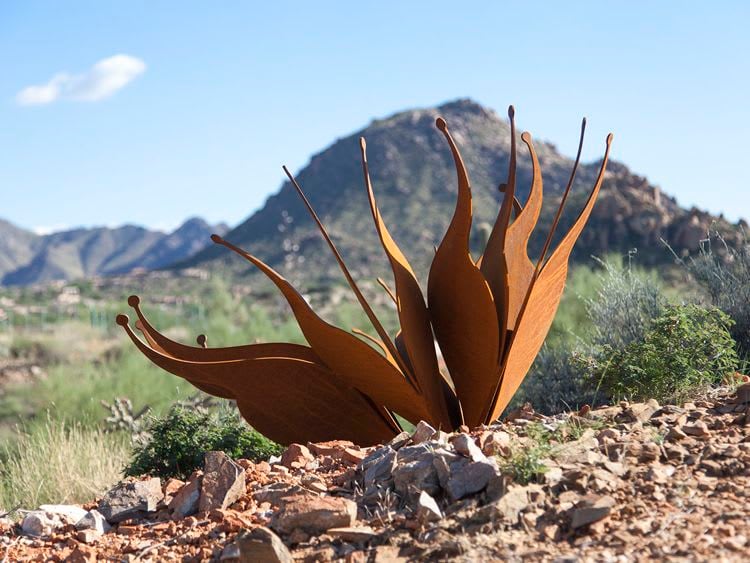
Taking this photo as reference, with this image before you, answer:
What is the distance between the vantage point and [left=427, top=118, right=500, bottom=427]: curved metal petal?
5.32 meters

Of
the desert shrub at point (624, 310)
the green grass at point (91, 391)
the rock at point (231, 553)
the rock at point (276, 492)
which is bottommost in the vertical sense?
the green grass at point (91, 391)

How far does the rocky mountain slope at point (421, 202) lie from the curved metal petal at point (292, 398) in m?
24.7

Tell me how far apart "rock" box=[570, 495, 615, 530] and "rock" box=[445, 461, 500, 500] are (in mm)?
401

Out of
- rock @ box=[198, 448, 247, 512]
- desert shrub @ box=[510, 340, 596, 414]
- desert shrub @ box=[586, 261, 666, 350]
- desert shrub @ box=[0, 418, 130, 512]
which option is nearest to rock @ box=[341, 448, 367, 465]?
rock @ box=[198, 448, 247, 512]

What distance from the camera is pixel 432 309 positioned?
5.82 meters

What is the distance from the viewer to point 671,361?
5844 mm

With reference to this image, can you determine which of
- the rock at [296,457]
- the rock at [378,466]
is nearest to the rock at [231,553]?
the rock at [378,466]

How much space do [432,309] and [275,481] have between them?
176 cm

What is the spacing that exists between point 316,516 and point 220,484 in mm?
770

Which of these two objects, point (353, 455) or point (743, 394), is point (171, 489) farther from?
point (743, 394)

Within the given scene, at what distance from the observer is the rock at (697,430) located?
419 centimetres

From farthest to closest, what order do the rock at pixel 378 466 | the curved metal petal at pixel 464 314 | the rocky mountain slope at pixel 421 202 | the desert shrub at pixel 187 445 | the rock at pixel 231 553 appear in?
the rocky mountain slope at pixel 421 202, the desert shrub at pixel 187 445, the curved metal petal at pixel 464 314, the rock at pixel 378 466, the rock at pixel 231 553

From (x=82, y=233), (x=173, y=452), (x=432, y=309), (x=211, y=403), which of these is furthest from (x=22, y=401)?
(x=82, y=233)

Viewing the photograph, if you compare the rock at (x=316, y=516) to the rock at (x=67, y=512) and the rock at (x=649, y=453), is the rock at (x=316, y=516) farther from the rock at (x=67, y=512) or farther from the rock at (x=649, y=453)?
the rock at (x=67, y=512)
